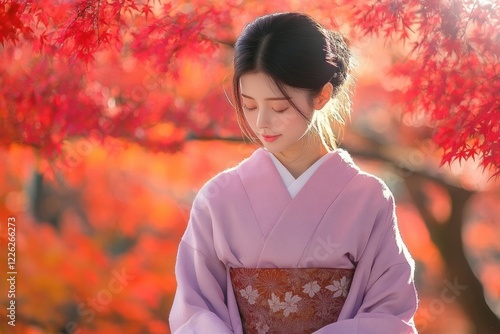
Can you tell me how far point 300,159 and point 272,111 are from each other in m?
0.28

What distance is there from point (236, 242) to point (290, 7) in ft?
5.35

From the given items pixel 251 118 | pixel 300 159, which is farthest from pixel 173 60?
pixel 251 118

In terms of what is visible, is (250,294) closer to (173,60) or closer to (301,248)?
(301,248)

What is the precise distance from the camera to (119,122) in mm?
3982

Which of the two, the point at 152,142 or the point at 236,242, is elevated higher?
the point at 236,242

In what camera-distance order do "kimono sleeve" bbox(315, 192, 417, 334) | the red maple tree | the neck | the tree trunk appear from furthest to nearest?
the tree trunk → the red maple tree → the neck → "kimono sleeve" bbox(315, 192, 417, 334)

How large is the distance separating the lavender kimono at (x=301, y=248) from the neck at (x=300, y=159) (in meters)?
A: 0.04

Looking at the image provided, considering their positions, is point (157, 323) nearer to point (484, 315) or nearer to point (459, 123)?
point (484, 315)

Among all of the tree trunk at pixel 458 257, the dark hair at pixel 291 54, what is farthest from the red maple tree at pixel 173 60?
the dark hair at pixel 291 54

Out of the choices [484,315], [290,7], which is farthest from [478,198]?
[290,7]

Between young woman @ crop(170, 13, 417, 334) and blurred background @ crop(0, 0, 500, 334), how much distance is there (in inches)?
36.1

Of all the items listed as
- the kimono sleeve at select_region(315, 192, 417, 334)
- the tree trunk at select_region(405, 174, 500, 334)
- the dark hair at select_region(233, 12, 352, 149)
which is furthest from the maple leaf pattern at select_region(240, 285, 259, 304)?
the tree trunk at select_region(405, 174, 500, 334)

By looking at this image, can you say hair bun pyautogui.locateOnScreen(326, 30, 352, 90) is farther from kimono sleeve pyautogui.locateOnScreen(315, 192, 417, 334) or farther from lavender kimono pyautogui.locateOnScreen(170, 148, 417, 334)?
kimono sleeve pyautogui.locateOnScreen(315, 192, 417, 334)

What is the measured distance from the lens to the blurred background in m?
3.18
